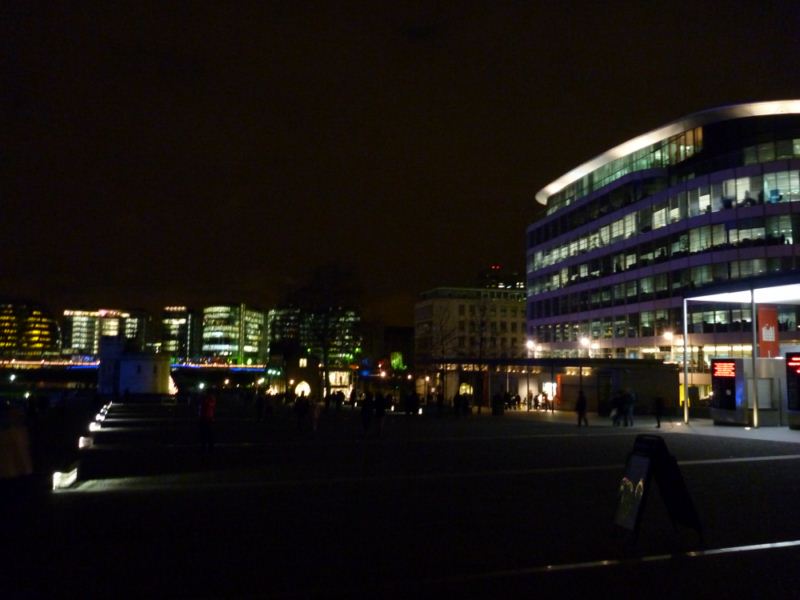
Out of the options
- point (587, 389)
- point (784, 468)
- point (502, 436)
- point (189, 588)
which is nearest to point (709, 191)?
point (587, 389)

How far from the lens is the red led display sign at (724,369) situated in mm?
35562

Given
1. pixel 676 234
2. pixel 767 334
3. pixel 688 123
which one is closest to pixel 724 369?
pixel 767 334

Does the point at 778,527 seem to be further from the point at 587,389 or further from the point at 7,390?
the point at 7,390

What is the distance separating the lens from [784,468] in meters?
18.8

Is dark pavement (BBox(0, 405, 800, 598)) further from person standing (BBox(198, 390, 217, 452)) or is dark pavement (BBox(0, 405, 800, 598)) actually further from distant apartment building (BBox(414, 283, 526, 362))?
distant apartment building (BBox(414, 283, 526, 362))

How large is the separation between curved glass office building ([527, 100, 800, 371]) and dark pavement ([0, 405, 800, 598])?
41.7 metres

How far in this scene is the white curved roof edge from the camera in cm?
7006

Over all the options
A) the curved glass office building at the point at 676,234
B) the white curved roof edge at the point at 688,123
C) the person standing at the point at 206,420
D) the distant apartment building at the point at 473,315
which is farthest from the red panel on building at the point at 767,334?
the distant apartment building at the point at 473,315

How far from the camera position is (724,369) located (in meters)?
36.2

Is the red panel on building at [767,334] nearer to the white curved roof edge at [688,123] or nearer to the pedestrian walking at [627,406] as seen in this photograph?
the pedestrian walking at [627,406]

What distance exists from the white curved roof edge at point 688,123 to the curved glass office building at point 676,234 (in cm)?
11

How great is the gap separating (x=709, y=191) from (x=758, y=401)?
3796cm

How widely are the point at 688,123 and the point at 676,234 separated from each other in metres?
11.5

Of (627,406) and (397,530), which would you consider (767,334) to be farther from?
(397,530)
